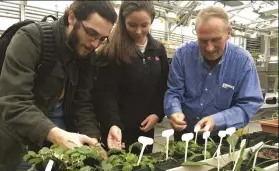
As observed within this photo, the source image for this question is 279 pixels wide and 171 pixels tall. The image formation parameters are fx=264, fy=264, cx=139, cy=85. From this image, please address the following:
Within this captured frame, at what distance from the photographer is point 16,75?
917 mm

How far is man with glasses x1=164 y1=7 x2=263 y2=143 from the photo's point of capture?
1189 millimetres

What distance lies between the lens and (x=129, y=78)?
1.35 metres

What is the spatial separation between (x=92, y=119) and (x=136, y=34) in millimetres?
459

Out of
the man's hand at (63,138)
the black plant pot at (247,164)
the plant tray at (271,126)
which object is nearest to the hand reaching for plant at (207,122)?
the black plant pot at (247,164)

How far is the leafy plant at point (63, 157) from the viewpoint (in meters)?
0.78

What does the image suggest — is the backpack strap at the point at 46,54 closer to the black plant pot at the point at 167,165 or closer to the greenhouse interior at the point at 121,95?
the greenhouse interior at the point at 121,95

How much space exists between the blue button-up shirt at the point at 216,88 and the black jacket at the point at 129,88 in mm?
115

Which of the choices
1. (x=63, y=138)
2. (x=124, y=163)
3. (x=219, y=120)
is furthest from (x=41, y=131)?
(x=219, y=120)

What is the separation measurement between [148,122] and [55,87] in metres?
0.52

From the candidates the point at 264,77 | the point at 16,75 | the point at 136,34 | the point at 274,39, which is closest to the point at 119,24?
the point at 136,34

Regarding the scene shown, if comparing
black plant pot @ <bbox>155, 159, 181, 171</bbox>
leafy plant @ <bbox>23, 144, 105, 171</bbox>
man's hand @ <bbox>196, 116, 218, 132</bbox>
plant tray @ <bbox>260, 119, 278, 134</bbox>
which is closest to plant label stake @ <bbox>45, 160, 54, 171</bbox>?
leafy plant @ <bbox>23, 144, 105, 171</bbox>

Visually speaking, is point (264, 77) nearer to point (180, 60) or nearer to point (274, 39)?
point (274, 39)

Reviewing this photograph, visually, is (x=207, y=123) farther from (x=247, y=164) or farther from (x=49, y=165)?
(x=49, y=165)

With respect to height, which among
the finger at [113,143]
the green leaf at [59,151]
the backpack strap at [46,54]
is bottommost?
the finger at [113,143]
